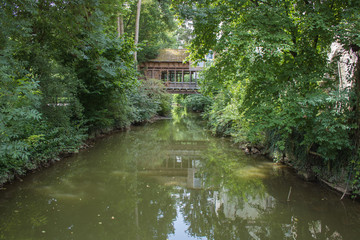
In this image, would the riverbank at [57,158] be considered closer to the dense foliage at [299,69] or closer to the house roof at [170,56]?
the dense foliage at [299,69]

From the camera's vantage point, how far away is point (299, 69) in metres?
6.36

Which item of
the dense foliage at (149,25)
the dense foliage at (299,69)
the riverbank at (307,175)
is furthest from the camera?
the dense foliage at (149,25)

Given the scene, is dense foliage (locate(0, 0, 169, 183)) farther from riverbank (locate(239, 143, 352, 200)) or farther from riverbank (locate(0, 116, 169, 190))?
riverbank (locate(239, 143, 352, 200))

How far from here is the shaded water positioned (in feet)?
14.5

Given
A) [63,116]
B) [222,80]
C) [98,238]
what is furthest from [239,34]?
[63,116]

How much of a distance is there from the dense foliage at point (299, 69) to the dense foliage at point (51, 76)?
11.5ft

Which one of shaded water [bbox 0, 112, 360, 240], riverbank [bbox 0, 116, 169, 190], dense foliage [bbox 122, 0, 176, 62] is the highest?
dense foliage [bbox 122, 0, 176, 62]

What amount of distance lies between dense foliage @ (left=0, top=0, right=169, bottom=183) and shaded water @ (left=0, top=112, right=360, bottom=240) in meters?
1.08

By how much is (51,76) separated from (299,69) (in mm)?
7647

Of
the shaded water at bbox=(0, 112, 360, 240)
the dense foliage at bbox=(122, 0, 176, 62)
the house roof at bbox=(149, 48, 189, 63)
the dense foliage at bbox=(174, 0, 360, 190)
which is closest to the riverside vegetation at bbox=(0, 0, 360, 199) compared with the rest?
the dense foliage at bbox=(174, 0, 360, 190)

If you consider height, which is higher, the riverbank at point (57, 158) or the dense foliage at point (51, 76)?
the dense foliage at point (51, 76)

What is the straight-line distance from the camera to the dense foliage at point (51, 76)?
5012 millimetres

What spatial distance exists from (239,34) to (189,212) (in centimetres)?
433

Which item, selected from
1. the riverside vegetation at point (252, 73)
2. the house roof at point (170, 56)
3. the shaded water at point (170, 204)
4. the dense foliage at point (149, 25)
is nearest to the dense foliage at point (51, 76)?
the riverside vegetation at point (252, 73)
